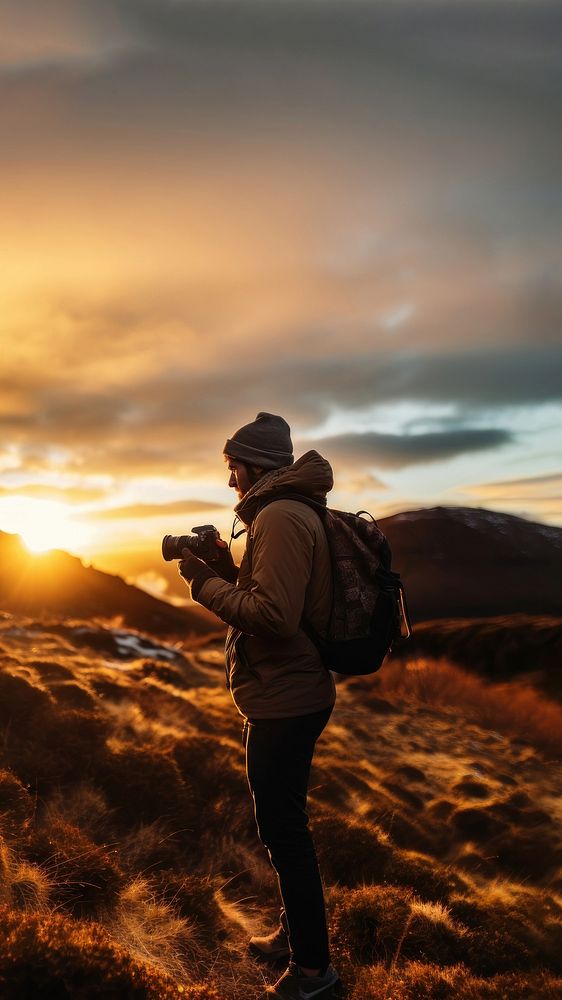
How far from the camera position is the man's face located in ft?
12.8

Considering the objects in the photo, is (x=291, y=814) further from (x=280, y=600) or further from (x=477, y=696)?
(x=477, y=696)

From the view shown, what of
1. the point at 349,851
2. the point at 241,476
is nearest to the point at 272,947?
the point at 349,851

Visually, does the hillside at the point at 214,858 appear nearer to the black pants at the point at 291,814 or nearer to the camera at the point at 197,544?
the black pants at the point at 291,814

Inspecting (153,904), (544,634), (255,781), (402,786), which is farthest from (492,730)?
(255,781)

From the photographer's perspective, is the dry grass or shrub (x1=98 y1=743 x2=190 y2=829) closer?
shrub (x1=98 y1=743 x2=190 y2=829)

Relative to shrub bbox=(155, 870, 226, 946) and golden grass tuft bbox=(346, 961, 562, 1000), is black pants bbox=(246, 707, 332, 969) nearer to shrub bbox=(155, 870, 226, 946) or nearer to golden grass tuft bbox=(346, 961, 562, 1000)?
golden grass tuft bbox=(346, 961, 562, 1000)

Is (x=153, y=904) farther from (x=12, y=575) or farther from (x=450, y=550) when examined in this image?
(x=12, y=575)

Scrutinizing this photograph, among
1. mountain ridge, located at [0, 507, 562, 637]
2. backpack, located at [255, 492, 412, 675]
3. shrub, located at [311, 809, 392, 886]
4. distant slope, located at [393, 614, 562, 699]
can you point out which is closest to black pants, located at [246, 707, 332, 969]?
backpack, located at [255, 492, 412, 675]

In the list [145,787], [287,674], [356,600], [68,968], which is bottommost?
[145,787]

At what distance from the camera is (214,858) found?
5.89 metres

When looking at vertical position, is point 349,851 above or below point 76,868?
below

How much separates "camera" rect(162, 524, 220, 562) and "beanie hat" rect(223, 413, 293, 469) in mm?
488

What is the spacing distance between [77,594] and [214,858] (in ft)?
100

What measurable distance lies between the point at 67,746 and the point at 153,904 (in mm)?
2759
